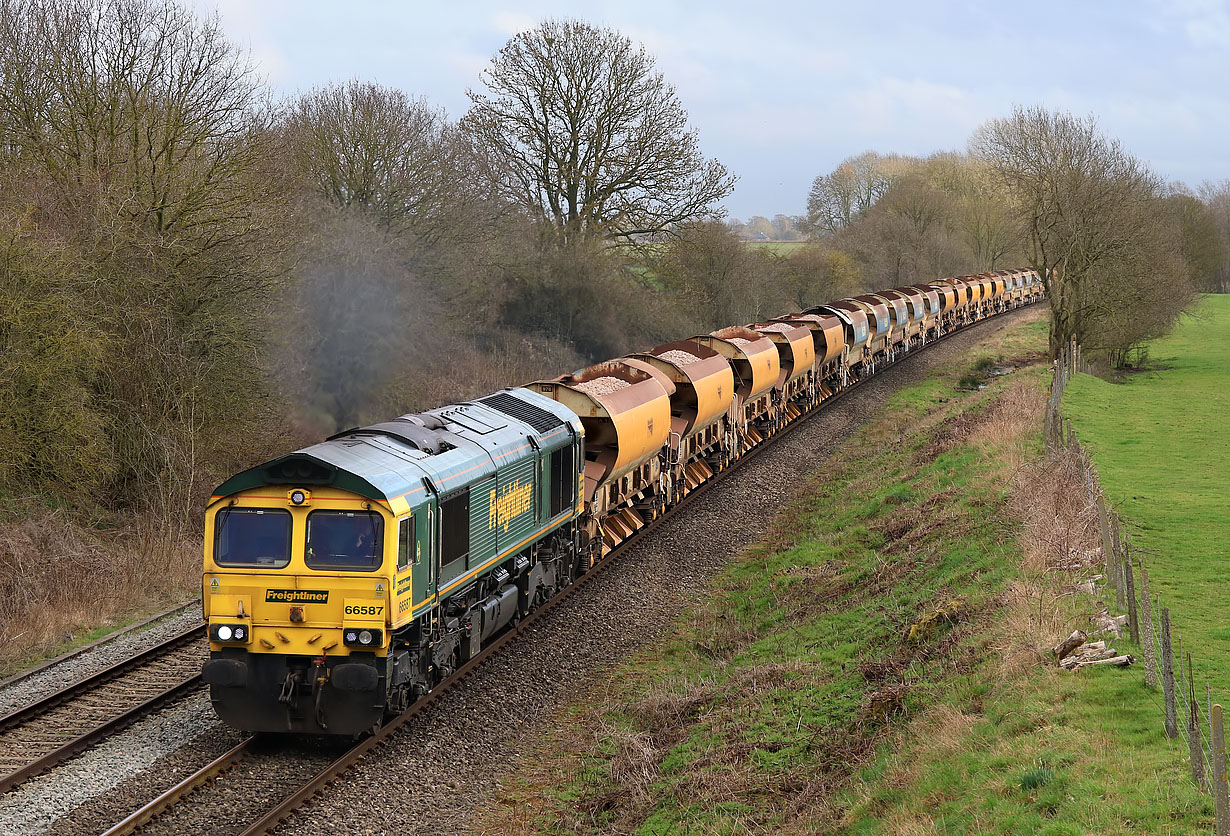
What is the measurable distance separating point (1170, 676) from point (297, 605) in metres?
8.31

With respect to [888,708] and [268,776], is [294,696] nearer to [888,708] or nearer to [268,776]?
[268,776]

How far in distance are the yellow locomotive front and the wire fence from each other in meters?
7.40

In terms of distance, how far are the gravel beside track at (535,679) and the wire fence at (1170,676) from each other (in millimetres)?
6537

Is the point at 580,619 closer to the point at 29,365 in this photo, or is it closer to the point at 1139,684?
the point at 1139,684

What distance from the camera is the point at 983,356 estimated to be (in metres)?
48.7

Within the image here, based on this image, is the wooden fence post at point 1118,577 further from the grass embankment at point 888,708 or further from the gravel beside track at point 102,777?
the gravel beside track at point 102,777

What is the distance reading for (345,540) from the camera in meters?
11.6

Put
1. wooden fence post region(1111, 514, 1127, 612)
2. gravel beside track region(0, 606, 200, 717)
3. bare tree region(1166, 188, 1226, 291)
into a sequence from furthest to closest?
bare tree region(1166, 188, 1226, 291) < gravel beside track region(0, 606, 200, 717) < wooden fence post region(1111, 514, 1127, 612)

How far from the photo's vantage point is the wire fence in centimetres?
657

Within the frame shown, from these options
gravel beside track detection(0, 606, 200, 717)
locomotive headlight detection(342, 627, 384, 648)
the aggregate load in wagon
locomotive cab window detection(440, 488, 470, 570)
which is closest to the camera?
locomotive headlight detection(342, 627, 384, 648)

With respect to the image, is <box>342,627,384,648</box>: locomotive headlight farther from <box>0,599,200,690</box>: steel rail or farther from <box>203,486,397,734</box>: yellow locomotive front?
<box>0,599,200,690</box>: steel rail

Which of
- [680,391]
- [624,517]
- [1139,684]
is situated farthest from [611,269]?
[1139,684]

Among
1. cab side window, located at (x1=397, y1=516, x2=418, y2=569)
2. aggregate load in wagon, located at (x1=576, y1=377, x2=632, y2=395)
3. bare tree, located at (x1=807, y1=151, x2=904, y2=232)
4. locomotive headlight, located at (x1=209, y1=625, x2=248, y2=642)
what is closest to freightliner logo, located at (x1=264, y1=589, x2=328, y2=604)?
locomotive headlight, located at (x1=209, y1=625, x2=248, y2=642)

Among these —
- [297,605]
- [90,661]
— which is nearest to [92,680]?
[90,661]
